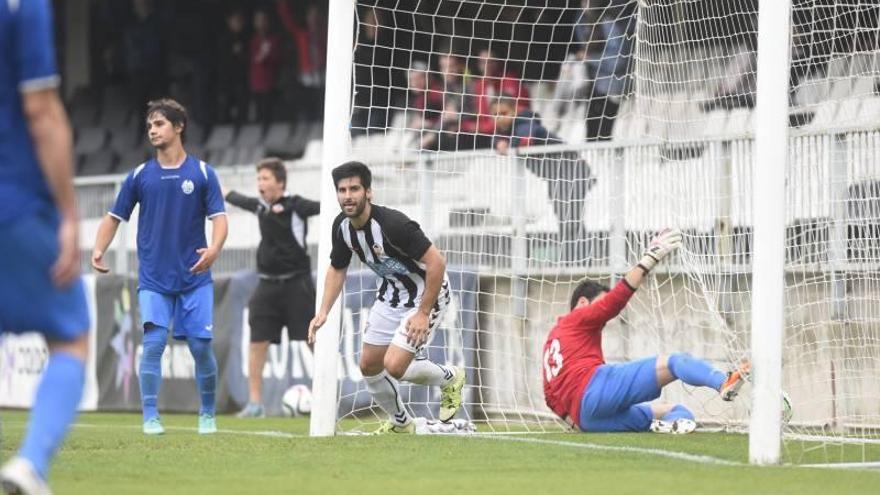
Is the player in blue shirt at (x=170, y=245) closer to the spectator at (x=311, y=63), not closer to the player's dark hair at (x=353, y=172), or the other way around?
the player's dark hair at (x=353, y=172)

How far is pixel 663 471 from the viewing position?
739 centimetres

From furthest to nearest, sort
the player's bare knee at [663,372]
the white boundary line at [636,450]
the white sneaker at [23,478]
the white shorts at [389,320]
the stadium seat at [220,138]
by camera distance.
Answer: the stadium seat at [220,138] → the player's bare knee at [663,372] → the white shorts at [389,320] → the white boundary line at [636,450] → the white sneaker at [23,478]

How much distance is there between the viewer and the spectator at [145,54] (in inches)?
971

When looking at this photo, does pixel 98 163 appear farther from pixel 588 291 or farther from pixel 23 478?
pixel 23 478

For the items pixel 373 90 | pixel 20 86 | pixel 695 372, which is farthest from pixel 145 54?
pixel 20 86

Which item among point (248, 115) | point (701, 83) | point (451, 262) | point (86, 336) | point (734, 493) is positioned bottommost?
point (734, 493)

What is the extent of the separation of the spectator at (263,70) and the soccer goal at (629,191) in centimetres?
837

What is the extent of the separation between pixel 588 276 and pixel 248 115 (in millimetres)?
11671

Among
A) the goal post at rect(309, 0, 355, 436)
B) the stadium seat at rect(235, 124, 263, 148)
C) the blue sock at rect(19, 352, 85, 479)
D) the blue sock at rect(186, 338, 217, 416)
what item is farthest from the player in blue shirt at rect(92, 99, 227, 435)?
the stadium seat at rect(235, 124, 263, 148)

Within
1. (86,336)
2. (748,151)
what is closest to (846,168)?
(748,151)

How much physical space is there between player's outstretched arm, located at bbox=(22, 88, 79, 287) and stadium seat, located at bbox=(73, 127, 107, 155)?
19.7 metres

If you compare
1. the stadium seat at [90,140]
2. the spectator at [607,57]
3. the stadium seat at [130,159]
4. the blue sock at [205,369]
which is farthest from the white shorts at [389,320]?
the stadium seat at [90,140]

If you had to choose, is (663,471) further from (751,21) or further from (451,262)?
(451,262)

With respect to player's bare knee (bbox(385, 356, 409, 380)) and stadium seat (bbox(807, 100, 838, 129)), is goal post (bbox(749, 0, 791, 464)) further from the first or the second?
stadium seat (bbox(807, 100, 838, 129))
